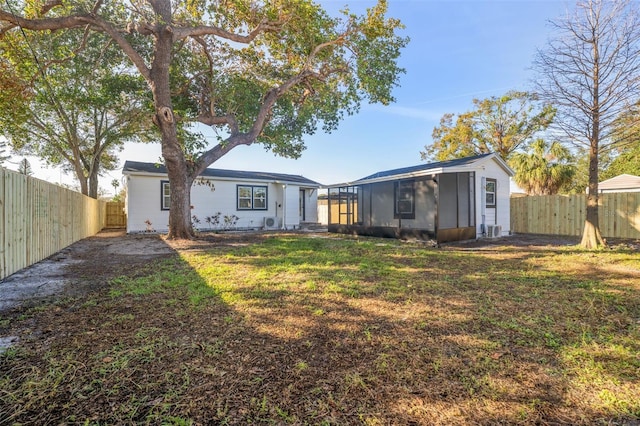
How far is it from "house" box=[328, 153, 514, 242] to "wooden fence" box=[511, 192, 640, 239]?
96.9 inches

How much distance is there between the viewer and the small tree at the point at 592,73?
289 inches

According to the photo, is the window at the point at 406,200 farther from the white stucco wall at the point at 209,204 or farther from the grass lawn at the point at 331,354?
the white stucco wall at the point at 209,204

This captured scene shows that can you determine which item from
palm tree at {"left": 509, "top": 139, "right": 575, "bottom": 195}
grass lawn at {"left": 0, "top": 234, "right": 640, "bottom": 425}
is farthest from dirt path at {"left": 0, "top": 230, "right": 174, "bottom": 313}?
palm tree at {"left": 509, "top": 139, "right": 575, "bottom": 195}

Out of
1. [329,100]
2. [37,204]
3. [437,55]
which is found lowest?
[37,204]

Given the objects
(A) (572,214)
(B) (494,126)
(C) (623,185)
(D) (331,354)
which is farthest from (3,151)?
(C) (623,185)

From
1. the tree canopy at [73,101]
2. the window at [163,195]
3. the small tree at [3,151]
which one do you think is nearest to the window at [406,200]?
the tree canopy at [73,101]

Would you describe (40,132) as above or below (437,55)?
below

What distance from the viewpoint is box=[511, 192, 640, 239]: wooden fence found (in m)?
10.7

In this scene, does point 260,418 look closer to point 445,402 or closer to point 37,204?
point 445,402

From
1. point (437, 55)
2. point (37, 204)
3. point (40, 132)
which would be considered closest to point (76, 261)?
point (37, 204)

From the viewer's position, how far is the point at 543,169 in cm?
1812

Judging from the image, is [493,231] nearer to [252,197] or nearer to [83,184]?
[252,197]

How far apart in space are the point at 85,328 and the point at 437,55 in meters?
13.8

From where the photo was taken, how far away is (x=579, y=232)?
11727mm
